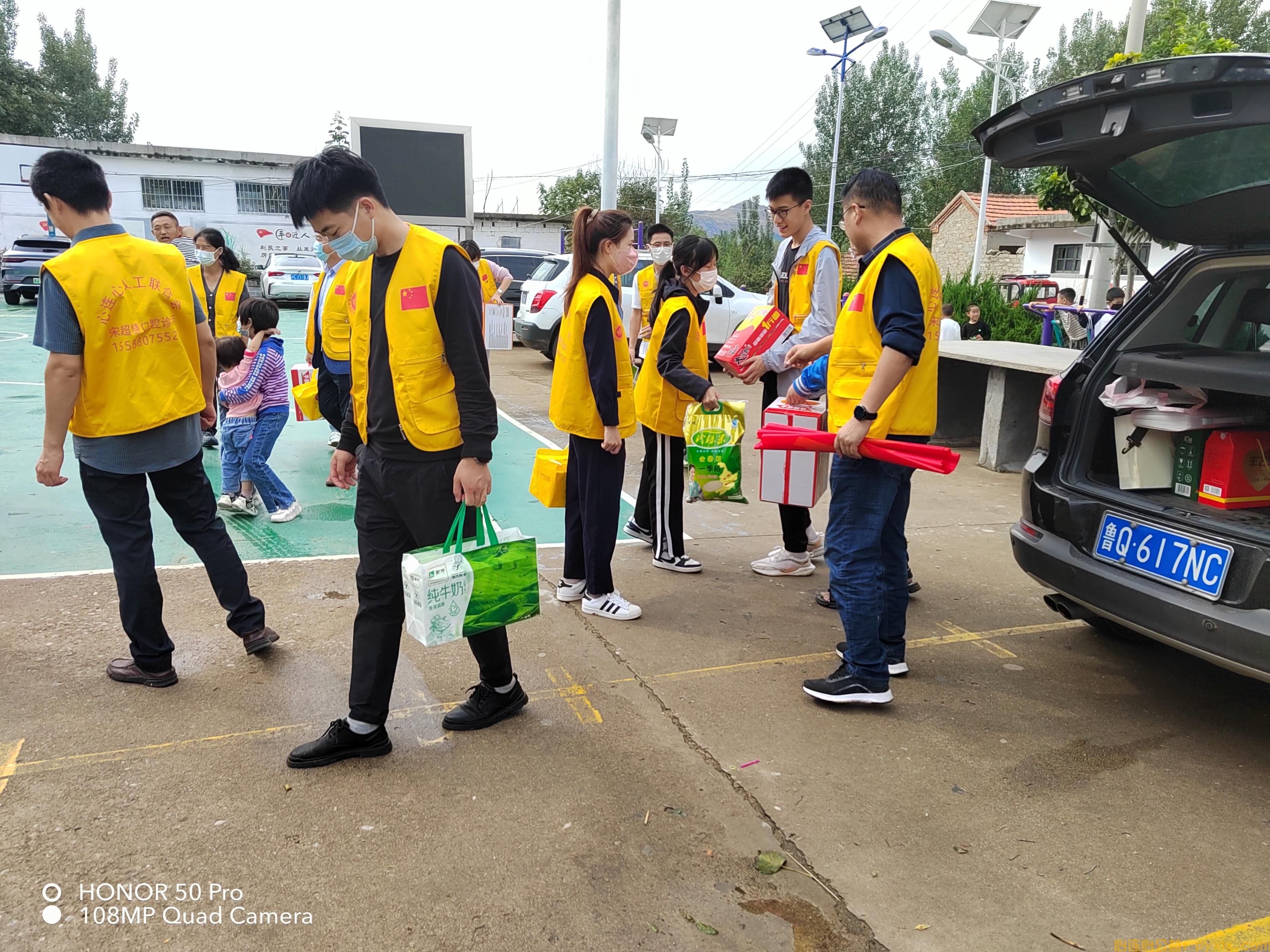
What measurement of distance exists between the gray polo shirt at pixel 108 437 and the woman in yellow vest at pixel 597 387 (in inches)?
60.0

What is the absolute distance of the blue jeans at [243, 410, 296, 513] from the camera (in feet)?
17.8

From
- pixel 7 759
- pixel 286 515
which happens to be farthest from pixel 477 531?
pixel 286 515

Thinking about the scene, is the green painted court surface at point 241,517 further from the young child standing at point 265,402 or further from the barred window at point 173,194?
the barred window at point 173,194

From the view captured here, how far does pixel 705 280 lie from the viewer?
15.4 feet

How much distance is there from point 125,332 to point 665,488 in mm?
2605

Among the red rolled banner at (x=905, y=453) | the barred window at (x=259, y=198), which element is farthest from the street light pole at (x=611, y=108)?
the barred window at (x=259, y=198)

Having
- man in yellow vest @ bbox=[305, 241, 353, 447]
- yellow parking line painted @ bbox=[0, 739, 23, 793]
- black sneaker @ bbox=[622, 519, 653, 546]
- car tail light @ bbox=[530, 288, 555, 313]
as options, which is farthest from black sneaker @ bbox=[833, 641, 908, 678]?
car tail light @ bbox=[530, 288, 555, 313]

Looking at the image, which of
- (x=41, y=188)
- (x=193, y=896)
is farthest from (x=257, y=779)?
(x=41, y=188)

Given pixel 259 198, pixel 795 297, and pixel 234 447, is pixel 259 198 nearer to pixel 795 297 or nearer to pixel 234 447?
pixel 234 447

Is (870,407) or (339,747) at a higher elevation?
(870,407)

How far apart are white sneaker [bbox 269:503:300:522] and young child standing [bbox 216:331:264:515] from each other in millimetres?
210

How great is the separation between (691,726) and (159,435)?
2.24 meters

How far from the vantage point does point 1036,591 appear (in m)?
4.72

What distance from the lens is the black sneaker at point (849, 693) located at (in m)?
3.31
